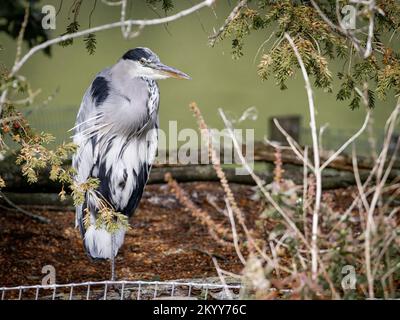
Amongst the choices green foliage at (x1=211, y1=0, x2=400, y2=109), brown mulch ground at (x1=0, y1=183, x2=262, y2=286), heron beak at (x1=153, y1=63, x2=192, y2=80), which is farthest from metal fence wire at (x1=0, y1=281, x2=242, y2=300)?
heron beak at (x1=153, y1=63, x2=192, y2=80)

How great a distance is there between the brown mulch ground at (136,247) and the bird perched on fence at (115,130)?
0.26 meters

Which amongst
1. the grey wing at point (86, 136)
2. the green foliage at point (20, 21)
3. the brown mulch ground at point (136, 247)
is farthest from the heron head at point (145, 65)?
the brown mulch ground at point (136, 247)

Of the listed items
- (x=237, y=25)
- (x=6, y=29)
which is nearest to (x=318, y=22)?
(x=237, y=25)

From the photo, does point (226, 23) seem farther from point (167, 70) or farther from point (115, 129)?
point (115, 129)

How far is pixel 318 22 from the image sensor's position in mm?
2453

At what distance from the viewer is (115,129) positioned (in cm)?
310

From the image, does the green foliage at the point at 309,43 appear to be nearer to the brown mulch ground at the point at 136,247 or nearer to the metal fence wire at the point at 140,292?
the metal fence wire at the point at 140,292

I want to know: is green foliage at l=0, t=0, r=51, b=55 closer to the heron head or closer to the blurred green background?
the heron head

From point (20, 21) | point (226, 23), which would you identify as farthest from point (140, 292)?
point (20, 21)

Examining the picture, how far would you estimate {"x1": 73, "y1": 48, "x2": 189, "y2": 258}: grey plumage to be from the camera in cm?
306

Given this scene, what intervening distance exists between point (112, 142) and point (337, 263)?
1466mm

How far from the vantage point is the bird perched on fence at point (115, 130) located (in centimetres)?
306

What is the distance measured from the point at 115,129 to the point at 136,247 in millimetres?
801
